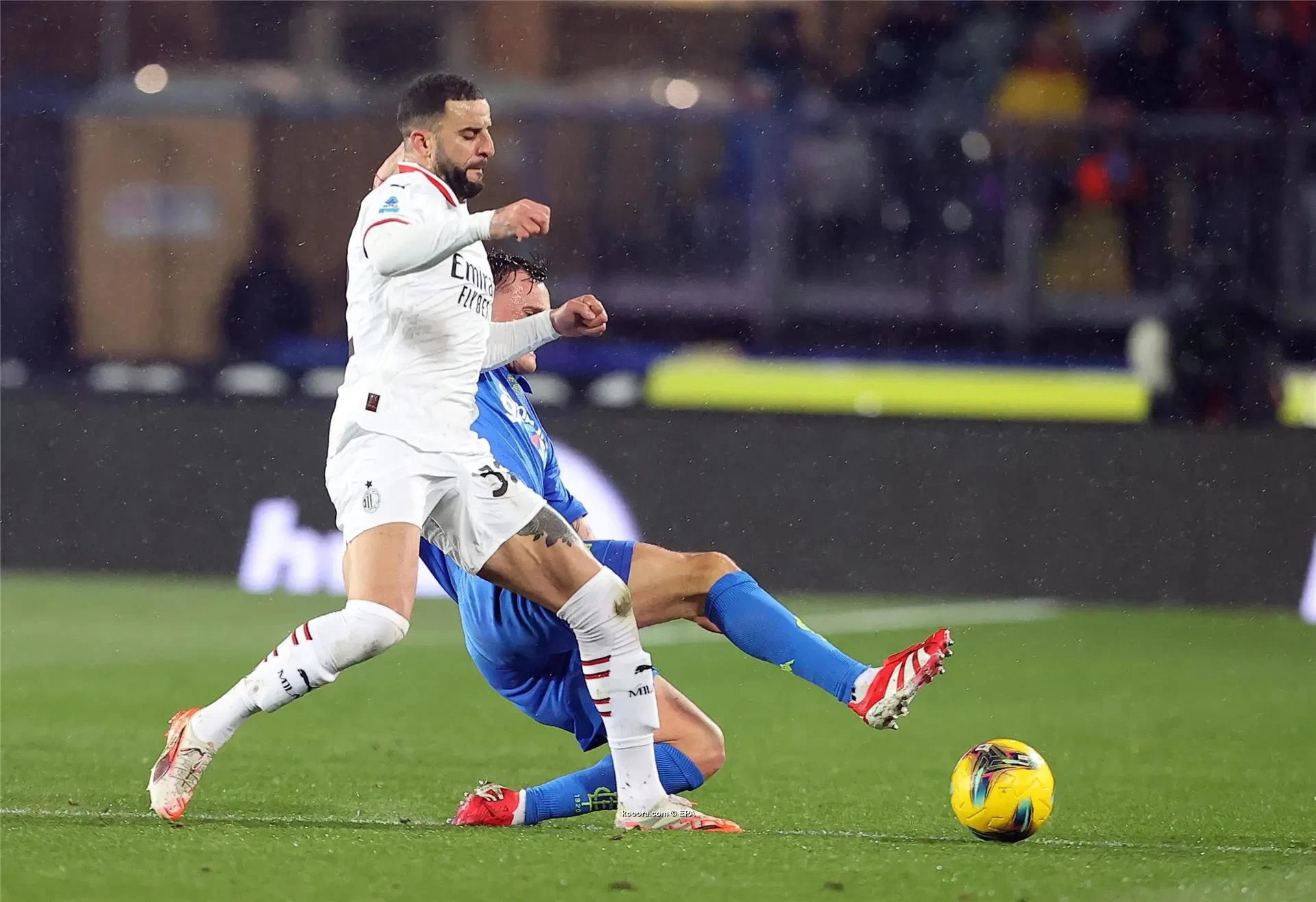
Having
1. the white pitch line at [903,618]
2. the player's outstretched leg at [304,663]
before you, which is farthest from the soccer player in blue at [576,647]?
the white pitch line at [903,618]

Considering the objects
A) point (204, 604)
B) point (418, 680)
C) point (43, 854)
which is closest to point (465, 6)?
point (204, 604)

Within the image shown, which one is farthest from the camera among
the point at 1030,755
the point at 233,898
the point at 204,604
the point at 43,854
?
the point at 204,604

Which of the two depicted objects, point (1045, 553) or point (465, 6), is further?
point (465, 6)

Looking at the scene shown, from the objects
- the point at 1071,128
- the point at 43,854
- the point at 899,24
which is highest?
the point at 899,24

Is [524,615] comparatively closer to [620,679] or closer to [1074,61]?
[620,679]

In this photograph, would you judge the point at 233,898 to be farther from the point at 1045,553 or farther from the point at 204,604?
the point at 1045,553

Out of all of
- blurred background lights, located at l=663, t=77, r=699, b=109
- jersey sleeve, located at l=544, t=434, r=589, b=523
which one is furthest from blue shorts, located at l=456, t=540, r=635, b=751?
blurred background lights, located at l=663, t=77, r=699, b=109

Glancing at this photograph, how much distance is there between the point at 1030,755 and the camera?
4805 millimetres

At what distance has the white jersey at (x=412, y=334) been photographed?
480 cm

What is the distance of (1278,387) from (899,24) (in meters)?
3.79

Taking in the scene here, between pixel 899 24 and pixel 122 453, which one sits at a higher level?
pixel 899 24

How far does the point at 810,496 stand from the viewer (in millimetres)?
10766

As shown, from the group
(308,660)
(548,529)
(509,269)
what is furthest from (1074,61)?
(308,660)

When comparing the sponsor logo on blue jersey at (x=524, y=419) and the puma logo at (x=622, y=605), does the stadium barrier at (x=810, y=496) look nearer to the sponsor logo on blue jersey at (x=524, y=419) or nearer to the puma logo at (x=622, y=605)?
the sponsor logo on blue jersey at (x=524, y=419)
